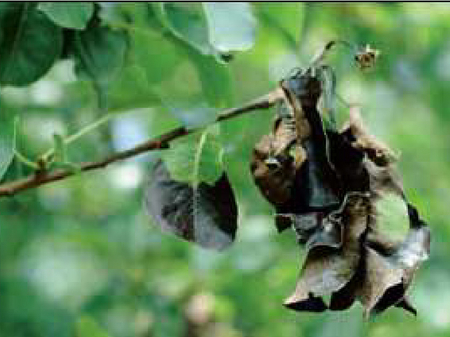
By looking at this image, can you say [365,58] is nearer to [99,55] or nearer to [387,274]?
[387,274]

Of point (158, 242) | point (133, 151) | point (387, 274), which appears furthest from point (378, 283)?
point (158, 242)

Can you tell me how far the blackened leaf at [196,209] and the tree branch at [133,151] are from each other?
0.12 ft

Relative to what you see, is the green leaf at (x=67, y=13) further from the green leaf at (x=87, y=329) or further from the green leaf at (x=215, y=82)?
the green leaf at (x=87, y=329)

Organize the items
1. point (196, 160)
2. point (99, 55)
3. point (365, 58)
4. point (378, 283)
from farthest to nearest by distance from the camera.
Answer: point (99, 55) → point (196, 160) → point (365, 58) → point (378, 283)

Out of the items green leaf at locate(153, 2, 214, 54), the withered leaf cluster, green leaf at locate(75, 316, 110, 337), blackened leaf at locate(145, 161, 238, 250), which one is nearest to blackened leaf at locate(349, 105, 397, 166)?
the withered leaf cluster

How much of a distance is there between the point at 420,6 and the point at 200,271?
981mm

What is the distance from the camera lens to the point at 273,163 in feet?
4.02

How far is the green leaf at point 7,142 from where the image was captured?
4.32 feet

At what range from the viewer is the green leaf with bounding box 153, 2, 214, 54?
1.52 m

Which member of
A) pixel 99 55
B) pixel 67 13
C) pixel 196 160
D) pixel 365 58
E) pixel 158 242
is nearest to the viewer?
pixel 365 58

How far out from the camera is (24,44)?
5.12 ft

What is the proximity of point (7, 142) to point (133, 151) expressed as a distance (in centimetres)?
14

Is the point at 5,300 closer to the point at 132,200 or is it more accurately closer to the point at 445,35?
the point at 132,200

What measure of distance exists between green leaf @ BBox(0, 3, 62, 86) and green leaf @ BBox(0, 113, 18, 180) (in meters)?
0.20
